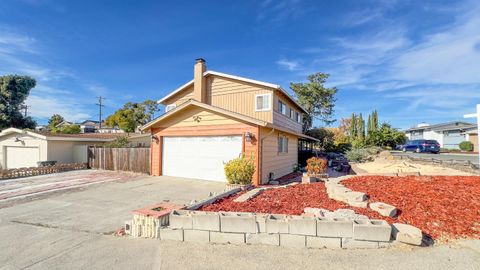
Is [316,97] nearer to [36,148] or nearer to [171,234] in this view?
[36,148]

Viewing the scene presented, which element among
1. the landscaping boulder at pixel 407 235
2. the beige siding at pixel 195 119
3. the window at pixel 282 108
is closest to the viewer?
the landscaping boulder at pixel 407 235

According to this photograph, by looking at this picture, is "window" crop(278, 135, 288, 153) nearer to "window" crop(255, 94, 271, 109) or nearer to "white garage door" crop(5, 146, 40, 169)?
"window" crop(255, 94, 271, 109)

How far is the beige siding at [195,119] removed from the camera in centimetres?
1120

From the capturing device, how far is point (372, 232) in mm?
3691

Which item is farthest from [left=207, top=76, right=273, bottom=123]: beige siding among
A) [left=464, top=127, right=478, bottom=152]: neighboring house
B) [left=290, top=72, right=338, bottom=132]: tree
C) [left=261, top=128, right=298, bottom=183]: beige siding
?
[left=464, top=127, right=478, bottom=152]: neighboring house

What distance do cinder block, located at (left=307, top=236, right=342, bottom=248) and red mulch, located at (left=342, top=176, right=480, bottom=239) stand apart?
162 centimetres

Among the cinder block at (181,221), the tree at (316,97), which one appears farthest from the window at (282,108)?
the tree at (316,97)

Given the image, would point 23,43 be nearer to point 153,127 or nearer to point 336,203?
point 153,127

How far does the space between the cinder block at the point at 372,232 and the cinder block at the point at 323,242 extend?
0.28 m

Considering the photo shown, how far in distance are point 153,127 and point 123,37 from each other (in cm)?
560


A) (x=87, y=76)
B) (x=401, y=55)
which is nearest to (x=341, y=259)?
(x=401, y=55)

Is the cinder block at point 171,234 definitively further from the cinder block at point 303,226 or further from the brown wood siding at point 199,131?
the brown wood siding at point 199,131

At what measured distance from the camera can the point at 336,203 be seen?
555 cm

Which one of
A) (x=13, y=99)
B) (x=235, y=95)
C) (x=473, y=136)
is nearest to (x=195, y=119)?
(x=235, y=95)
